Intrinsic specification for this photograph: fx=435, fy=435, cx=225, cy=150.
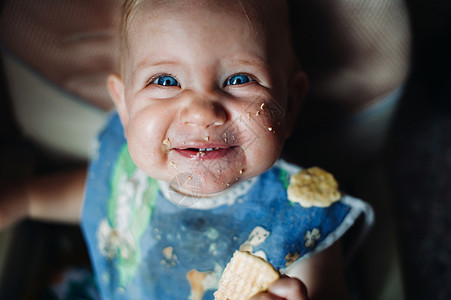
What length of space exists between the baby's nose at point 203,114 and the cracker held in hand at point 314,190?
157mm

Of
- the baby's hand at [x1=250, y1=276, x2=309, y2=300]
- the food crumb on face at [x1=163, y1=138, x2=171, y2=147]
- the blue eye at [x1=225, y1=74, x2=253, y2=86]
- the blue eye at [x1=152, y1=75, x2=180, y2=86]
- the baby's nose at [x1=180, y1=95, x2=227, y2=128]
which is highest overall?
the blue eye at [x1=152, y1=75, x2=180, y2=86]

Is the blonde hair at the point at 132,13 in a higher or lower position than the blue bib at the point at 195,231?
higher

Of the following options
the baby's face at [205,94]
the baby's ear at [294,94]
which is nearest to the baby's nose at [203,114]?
the baby's face at [205,94]

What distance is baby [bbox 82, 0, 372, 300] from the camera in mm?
442

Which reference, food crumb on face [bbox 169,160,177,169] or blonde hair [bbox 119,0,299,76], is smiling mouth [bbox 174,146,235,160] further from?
blonde hair [bbox 119,0,299,76]

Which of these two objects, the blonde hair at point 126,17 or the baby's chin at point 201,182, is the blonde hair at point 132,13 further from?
the baby's chin at point 201,182

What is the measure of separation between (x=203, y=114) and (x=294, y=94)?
0.17 m

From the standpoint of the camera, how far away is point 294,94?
551 millimetres

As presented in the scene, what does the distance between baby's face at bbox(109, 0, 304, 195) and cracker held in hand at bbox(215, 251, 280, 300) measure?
3.2 inches

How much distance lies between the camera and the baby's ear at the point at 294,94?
0.54 metres

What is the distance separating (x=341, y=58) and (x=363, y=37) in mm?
41

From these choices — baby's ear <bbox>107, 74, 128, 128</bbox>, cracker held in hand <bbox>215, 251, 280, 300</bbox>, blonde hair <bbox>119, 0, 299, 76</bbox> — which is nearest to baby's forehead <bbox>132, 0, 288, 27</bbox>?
blonde hair <bbox>119, 0, 299, 76</bbox>

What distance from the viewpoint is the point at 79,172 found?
760 millimetres

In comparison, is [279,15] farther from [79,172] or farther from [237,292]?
[79,172]
